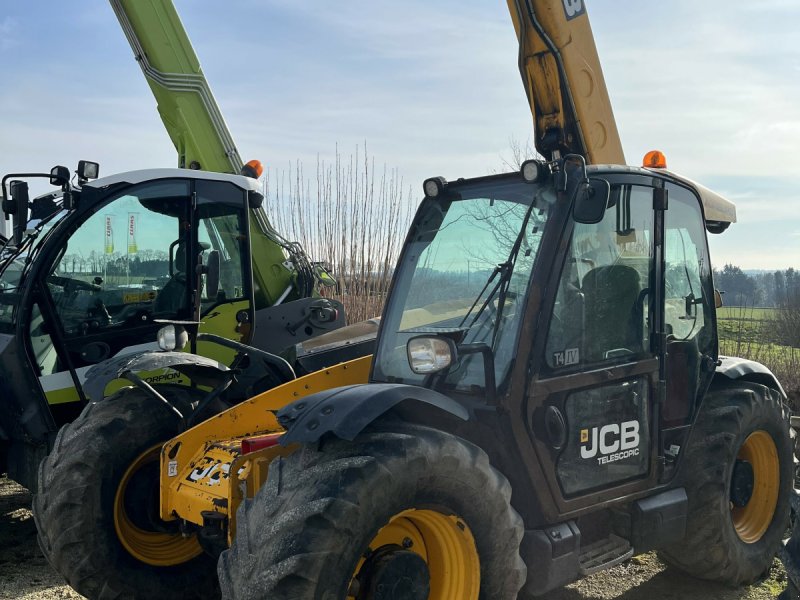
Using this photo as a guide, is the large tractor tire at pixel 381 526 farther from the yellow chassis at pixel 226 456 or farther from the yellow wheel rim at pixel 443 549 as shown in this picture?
the yellow chassis at pixel 226 456

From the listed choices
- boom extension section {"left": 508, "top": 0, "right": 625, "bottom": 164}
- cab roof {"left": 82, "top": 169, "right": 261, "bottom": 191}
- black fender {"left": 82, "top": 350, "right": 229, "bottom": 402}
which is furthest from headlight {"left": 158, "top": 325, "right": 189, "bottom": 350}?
boom extension section {"left": 508, "top": 0, "right": 625, "bottom": 164}

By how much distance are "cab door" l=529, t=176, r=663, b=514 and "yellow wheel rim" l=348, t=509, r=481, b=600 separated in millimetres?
537

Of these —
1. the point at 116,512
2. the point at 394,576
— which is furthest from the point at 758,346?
the point at 394,576

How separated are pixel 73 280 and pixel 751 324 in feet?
31.0

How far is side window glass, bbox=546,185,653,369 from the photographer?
348cm

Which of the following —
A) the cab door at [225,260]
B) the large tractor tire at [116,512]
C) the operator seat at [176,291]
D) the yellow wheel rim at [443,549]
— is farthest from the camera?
the cab door at [225,260]

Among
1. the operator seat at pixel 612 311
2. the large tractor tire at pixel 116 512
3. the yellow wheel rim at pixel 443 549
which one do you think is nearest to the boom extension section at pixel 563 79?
the operator seat at pixel 612 311

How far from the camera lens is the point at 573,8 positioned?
509 centimetres

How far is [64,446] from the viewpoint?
4.10 meters

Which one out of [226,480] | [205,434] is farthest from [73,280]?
[226,480]

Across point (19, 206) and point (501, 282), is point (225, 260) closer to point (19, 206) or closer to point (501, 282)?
point (19, 206)

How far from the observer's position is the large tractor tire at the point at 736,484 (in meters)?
4.20

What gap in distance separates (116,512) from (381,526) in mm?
1873

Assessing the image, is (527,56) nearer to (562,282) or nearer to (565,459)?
(562,282)
